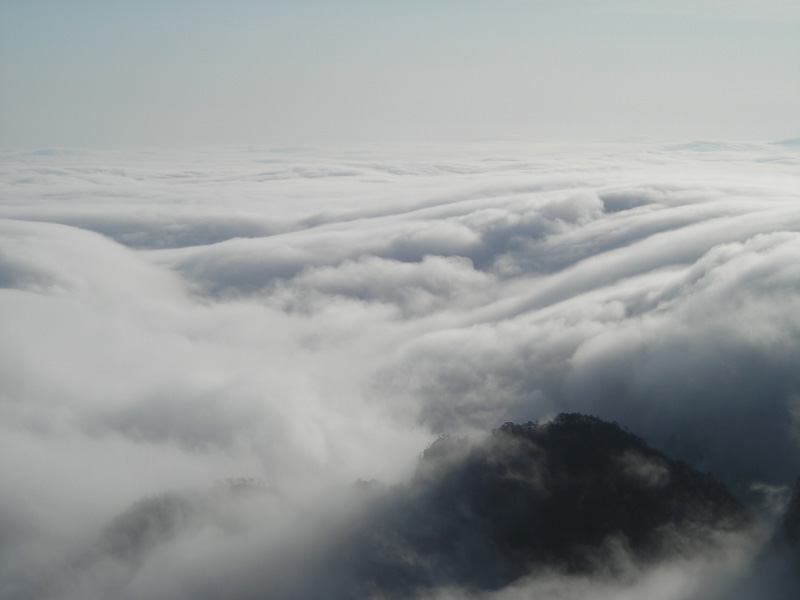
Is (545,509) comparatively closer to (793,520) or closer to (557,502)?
(557,502)

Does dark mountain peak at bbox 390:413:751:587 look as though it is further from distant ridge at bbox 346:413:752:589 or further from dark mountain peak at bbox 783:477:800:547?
dark mountain peak at bbox 783:477:800:547

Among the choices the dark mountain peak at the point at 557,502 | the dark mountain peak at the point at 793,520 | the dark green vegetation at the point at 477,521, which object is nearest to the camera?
the dark mountain peak at the point at 793,520

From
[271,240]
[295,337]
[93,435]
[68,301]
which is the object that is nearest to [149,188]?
[271,240]

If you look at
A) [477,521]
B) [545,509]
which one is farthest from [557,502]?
[477,521]

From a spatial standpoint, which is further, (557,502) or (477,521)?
(557,502)

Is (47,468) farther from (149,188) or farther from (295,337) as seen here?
(149,188)

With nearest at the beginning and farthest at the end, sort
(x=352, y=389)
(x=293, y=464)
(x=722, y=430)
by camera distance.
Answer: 1. (x=722, y=430)
2. (x=293, y=464)
3. (x=352, y=389)

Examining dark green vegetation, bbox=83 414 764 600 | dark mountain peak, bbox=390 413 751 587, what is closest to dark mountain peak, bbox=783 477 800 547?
dark green vegetation, bbox=83 414 764 600

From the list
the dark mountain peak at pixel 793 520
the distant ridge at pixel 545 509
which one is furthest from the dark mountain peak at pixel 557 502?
the dark mountain peak at pixel 793 520

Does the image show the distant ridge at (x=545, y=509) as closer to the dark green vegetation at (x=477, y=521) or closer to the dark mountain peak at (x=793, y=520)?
the dark green vegetation at (x=477, y=521)

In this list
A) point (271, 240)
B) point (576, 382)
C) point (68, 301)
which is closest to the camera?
point (576, 382)

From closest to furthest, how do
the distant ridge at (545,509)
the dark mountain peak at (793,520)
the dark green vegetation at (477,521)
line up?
the dark mountain peak at (793,520) → the dark green vegetation at (477,521) → the distant ridge at (545,509)
